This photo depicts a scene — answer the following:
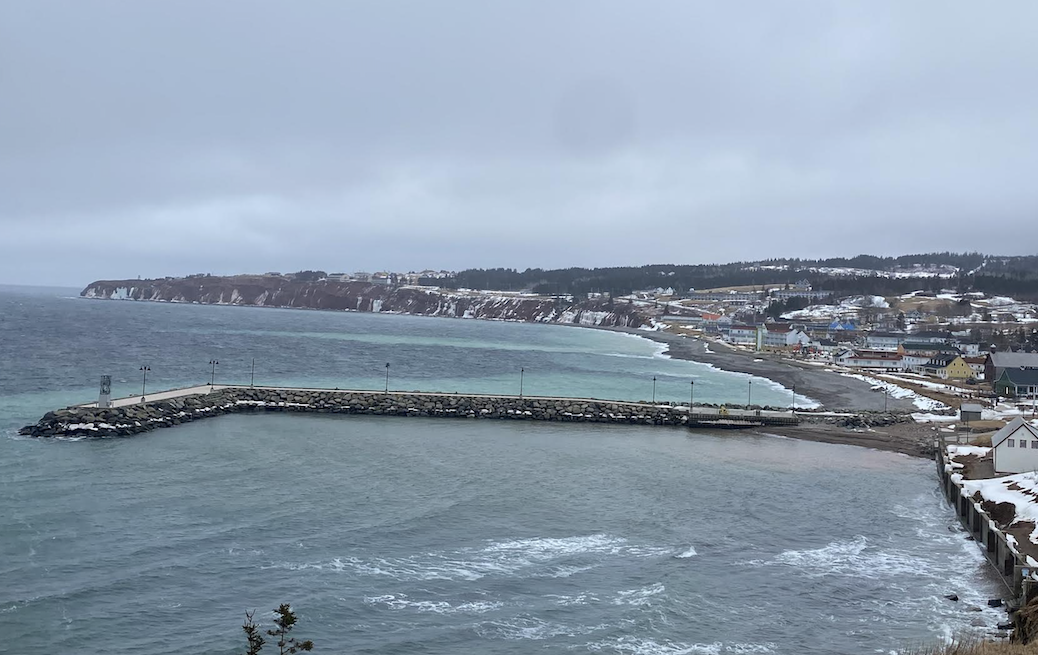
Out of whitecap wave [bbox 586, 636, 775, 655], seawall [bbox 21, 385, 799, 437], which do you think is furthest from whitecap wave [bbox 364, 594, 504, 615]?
seawall [bbox 21, 385, 799, 437]

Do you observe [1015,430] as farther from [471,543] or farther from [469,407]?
[469,407]

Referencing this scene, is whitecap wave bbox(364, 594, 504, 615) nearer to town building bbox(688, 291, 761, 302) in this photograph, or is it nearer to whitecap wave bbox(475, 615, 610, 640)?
whitecap wave bbox(475, 615, 610, 640)

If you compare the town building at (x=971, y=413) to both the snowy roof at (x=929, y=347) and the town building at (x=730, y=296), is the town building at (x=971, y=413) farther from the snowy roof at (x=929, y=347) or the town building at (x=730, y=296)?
the town building at (x=730, y=296)

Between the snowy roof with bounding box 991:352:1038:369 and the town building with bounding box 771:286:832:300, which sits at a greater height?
the town building with bounding box 771:286:832:300

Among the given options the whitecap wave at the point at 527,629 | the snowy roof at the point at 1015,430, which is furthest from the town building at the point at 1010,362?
the whitecap wave at the point at 527,629

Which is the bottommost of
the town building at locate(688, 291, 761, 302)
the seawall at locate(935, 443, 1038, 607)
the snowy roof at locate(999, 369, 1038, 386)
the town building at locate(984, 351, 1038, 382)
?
the seawall at locate(935, 443, 1038, 607)

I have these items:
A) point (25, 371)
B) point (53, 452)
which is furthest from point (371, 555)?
point (25, 371)

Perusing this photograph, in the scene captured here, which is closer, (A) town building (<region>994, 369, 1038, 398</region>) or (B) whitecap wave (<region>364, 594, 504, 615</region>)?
(B) whitecap wave (<region>364, 594, 504, 615</region>)

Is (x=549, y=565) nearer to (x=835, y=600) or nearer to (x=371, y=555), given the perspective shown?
(x=371, y=555)
